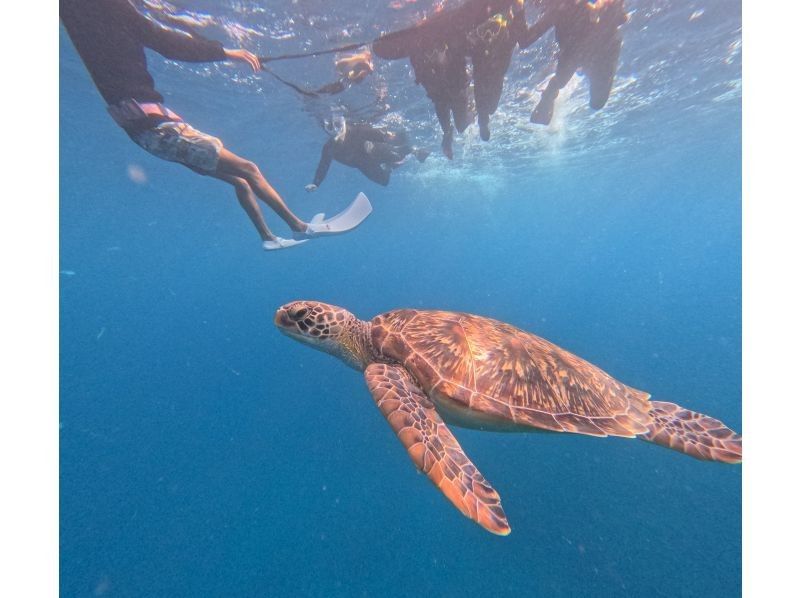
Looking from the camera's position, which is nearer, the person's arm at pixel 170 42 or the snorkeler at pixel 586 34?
the person's arm at pixel 170 42

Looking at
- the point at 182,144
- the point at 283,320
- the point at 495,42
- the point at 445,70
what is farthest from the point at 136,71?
the point at 495,42

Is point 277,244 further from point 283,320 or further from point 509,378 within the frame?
point 509,378

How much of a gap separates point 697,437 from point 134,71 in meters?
8.53

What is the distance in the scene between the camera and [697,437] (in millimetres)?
2945

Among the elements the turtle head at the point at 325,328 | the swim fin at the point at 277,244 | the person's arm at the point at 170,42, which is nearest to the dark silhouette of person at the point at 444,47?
the person's arm at the point at 170,42

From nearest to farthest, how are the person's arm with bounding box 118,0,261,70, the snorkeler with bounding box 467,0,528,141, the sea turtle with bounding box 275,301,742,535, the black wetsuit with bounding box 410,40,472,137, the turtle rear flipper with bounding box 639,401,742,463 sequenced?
the sea turtle with bounding box 275,301,742,535
the turtle rear flipper with bounding box 639,401,742,463
the person's arm with bounding box 118,0,261,70
the snorkeler with bounding box 467,0,528,141
the black wetsuit with bounding box 410,40,472,137

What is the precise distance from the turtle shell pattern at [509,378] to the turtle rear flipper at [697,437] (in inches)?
5.5

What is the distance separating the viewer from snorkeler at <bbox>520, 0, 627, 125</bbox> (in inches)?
240

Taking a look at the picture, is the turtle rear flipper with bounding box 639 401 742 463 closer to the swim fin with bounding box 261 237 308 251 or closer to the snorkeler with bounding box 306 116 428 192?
the swim fin with bounding box 261 237 308 251

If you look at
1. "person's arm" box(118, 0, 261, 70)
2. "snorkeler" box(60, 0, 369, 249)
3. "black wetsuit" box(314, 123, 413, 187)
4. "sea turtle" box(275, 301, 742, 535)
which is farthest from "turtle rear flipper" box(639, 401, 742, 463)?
"black wetsuit" box(314, 123, 413, 187)

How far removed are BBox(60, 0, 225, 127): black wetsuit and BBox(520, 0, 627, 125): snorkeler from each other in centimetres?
663

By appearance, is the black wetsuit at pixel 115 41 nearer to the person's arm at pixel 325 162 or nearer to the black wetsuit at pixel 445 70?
the black wetsuit at pixel 445 70

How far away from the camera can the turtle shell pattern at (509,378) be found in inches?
106

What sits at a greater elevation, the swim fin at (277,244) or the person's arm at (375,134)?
the person's arm at (375,134)
